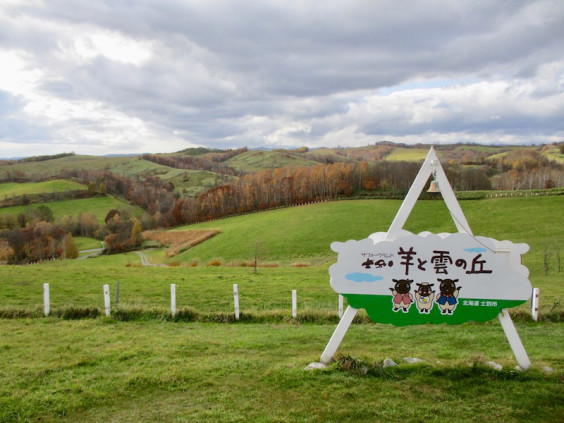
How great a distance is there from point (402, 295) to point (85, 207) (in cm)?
11597

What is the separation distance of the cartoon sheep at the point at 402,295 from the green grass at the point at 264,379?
1.21m

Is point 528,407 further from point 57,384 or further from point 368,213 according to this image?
point 368,213

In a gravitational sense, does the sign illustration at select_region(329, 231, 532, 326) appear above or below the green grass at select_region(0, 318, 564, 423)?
above

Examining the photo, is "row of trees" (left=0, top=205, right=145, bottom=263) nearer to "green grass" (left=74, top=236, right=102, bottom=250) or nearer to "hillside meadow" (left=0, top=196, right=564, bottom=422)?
"green grass" (left=74, top=236, right=102, bottom=250)

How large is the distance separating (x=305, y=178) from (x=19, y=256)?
6154cm

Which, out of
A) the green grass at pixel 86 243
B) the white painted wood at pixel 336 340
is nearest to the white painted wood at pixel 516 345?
the white painted wood at pixel 336 340

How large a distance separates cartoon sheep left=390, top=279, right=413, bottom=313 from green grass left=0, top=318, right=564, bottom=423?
3.97 feet

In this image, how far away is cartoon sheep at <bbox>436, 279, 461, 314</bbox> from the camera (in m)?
8.36

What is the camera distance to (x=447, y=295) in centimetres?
838

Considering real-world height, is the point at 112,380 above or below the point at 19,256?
above

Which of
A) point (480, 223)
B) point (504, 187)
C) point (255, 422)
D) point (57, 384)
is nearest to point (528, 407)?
point (255, 422)

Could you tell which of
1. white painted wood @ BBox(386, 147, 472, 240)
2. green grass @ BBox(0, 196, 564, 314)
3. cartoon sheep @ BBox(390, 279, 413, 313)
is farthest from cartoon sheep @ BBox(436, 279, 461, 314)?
green grass @ BBox(0, 196, 564, 314)

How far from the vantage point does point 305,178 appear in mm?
92312

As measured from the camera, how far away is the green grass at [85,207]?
334 ft
